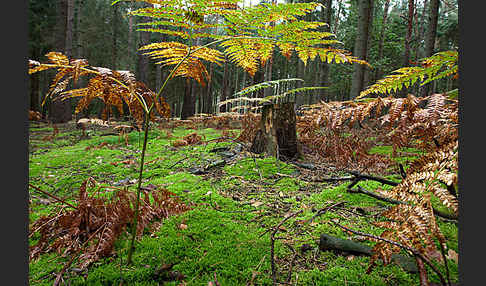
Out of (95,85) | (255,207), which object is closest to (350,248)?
(255,207)

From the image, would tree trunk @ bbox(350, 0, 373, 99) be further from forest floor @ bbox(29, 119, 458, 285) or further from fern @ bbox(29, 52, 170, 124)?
fern @ bbox(29, 52, 170, 124)

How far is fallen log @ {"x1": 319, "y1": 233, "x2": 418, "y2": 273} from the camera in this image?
4.19ft

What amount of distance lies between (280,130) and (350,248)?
2.81 m

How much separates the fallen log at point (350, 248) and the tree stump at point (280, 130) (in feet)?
8.23

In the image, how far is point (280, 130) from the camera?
4.08m

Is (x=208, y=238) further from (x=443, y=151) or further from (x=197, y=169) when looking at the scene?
(x=197, y=169)

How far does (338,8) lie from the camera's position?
2125 cm

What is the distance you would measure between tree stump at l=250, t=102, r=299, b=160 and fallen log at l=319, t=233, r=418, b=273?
251cm

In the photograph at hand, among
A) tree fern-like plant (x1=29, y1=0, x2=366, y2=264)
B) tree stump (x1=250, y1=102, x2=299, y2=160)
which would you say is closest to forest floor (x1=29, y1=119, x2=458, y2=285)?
tree fern-like plant (x1=29, y1=0, x2=366, y2=264)

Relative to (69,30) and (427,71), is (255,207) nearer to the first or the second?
(427,71)

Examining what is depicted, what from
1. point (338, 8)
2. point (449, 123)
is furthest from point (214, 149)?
point (338, 8)

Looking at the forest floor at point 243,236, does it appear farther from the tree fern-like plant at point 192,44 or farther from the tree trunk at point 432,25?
the tree trunk at point 432,25

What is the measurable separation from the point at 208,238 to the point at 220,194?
84 cm

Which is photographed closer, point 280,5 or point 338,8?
point 280,5
